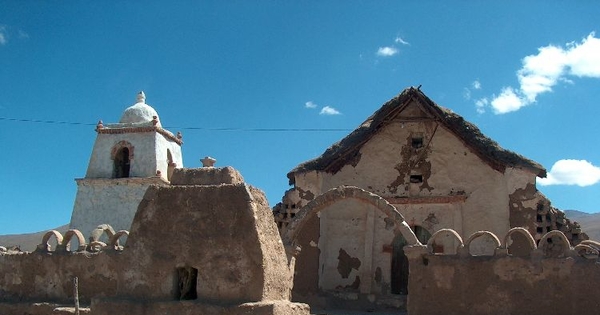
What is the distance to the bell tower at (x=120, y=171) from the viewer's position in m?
26.7

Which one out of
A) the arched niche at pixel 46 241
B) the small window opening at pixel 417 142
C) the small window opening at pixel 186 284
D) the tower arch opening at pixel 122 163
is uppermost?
the tower arch opening at pixel 122 163

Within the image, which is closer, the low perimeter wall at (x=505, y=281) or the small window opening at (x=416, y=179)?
the low perimeter wall at (x=505, y=281)

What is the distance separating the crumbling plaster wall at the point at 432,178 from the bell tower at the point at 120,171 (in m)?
12.7

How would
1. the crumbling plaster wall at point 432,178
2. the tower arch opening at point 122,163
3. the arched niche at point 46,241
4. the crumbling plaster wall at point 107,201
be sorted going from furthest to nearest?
the tower arch opening at point 122,163 < the crumbling plaster wall at point 107,201 < the crumbling plaster wall at point 432,178 < the arched niche at point 46,241

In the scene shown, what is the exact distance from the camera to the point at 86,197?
27406 mm

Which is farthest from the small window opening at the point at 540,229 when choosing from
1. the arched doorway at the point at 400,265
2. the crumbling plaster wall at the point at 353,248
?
the crumbling plaster wall at the point at 353,248

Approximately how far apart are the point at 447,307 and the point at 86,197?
68.6 ft

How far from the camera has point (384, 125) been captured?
1630 cm

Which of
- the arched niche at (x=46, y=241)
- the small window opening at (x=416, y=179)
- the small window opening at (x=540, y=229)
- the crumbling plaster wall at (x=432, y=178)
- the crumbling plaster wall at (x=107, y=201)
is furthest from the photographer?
the crumbling plaster wall at (x=107, y=201)

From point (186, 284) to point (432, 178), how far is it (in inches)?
458

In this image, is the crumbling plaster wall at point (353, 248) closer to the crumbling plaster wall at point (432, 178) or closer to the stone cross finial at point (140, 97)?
the crumbling plaster wall at point (432, 178)

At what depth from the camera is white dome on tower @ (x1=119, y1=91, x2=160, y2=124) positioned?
1111 inches

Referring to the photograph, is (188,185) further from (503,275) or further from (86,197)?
(86,197)

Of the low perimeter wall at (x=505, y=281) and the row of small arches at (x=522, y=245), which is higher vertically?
the row of small arches at (x=522, y=245)
